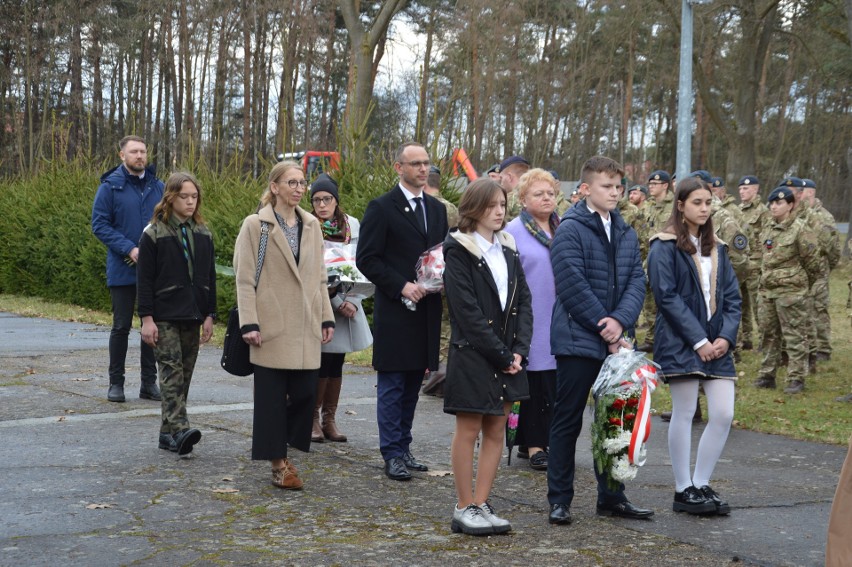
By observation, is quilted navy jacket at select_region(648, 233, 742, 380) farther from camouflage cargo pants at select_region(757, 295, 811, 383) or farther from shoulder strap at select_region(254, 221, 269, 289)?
camouflage cargo pants at select_region(757, 295, 811, 383)

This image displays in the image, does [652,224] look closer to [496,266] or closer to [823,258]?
[823,258]

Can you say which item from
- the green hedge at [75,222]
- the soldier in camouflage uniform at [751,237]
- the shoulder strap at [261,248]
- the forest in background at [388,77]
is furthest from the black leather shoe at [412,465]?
the forest in background at [388,77]

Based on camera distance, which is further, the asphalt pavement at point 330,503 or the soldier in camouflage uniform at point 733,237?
the soldier in camouflage uniform at point 733,237

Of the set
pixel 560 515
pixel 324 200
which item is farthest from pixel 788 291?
pixel 560 515

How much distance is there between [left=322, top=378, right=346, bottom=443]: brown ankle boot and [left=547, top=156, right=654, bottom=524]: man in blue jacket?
247 cm

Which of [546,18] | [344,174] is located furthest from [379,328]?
[546,18]

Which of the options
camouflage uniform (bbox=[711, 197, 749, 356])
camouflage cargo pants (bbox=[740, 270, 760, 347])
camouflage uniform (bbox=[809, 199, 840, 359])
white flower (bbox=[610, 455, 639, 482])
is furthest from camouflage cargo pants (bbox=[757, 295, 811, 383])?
white flower (bbox=[610, 455, 639, 482])

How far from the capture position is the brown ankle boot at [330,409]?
8.03 m

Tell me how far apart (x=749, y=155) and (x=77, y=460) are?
25.0 m

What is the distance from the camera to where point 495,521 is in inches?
217

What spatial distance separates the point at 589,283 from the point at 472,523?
1.45 meters

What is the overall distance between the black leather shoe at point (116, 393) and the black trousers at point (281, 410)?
11.0 ft

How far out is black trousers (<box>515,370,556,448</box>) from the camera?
24.5 feet

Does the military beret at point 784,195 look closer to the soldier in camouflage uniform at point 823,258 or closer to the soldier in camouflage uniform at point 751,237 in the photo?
the soldier in camouflage uniform at point 823,258
